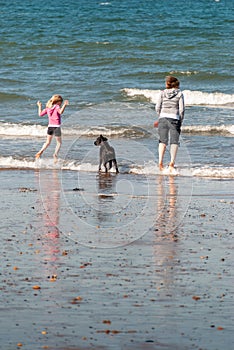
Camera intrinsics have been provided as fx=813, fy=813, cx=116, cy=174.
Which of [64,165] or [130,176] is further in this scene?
[64,165]

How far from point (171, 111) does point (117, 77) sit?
47.4 ft

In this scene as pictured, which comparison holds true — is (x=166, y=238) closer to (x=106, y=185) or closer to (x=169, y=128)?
(x=106, y=185)

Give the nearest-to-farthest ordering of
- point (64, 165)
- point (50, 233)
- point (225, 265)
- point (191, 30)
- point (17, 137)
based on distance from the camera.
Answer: point (225, 265)
point (50, 233)
point (64, 165)
point (17, 137)
point (191, 30)

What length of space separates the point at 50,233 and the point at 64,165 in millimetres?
6108

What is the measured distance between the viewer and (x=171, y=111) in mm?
12797

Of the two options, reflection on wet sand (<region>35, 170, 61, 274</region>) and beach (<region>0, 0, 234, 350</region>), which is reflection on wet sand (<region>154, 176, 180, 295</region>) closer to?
beach (<region>0, 0, 234, 350</region>)

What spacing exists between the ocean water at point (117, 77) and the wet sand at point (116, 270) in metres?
3.70

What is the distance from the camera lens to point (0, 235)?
Result: 770 cm

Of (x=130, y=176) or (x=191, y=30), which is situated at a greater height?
(x=191, y=30)

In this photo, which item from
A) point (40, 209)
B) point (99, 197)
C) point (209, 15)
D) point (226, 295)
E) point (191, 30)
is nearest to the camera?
point (226, 295)

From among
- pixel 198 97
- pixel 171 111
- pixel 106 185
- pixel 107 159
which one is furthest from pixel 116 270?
pixel 198 97

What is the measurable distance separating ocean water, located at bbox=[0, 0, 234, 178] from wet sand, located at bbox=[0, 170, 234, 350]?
3.70m

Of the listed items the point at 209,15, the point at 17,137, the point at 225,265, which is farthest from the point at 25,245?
the point at 209,15

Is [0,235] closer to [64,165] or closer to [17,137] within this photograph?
[64,165]
